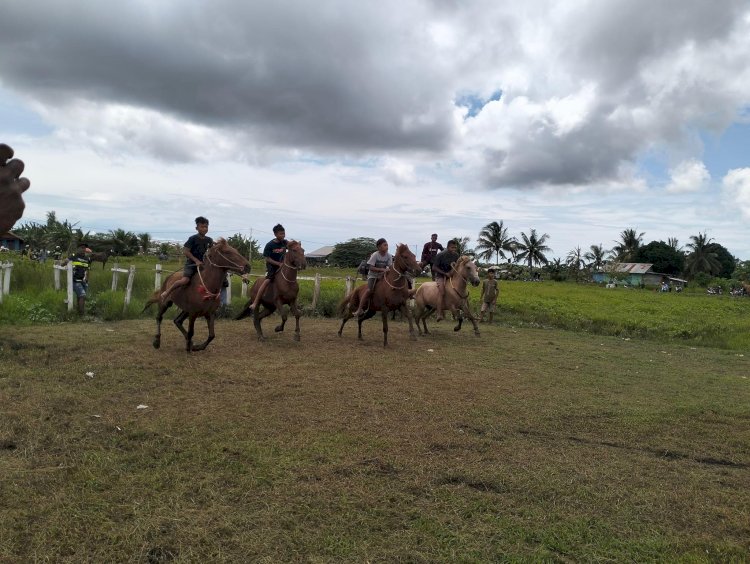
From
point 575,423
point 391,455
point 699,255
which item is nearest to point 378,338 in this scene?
point 575,423

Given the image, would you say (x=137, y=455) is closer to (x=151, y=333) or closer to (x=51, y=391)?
(x=51, y=391)

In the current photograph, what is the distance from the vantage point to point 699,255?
7694cm

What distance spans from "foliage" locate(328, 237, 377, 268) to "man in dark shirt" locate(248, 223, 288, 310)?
64264 millimetres

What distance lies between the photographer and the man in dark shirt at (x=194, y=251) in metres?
9.41

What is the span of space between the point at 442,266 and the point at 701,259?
77.7 m

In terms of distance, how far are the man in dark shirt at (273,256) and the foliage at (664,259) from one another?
8248cm

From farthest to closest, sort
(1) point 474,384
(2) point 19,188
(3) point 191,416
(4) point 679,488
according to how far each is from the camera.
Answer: (1) point 474,384
(3) point 191,416
(4) point 679,488
(2) point 19,188

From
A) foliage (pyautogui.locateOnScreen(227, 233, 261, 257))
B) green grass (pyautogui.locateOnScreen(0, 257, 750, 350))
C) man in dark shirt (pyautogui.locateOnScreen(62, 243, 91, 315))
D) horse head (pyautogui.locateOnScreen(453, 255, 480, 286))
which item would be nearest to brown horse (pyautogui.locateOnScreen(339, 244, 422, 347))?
horse head (pyautogui.locateOnScreen(453, 255, 480, 286))

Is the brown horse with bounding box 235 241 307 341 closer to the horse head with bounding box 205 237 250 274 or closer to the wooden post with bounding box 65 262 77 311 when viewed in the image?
the horse head with bounding box 205 237 250 274

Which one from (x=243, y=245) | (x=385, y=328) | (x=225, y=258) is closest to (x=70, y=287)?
(x=225, y=258)

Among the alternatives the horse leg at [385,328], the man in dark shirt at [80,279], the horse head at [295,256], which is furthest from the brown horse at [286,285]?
the man in dark shirt at [80,279]

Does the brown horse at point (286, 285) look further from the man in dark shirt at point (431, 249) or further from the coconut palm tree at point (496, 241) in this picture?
the coconut palm tree at point (496, 241)

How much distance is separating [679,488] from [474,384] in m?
3.73

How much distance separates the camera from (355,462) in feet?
15.4
